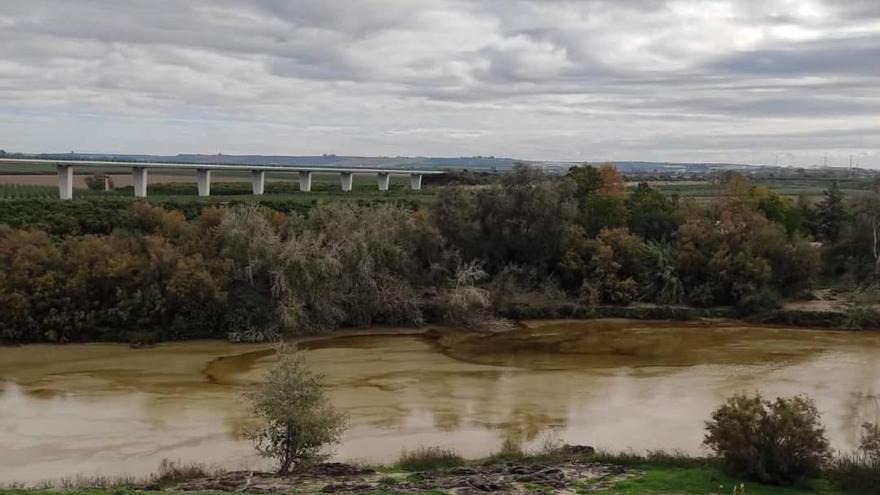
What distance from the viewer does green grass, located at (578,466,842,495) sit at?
16594 millimetres

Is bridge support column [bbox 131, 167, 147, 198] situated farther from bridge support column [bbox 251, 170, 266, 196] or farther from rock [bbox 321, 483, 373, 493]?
rock [bbox 321, 483, 373, 493]

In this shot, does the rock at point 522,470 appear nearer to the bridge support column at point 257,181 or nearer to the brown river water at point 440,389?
the brown river water at point 440,389

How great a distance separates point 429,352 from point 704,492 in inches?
716

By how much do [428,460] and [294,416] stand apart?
3.63 metres

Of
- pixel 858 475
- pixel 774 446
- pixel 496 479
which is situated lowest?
pixel 496 479

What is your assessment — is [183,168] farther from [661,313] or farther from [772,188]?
[772,188]

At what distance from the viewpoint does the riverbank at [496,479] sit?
1677cm

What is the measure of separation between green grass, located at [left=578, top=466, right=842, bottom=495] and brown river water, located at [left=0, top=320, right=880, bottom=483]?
3450mm

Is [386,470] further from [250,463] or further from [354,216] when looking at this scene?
[354,216]

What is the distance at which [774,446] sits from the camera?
56.9 ft

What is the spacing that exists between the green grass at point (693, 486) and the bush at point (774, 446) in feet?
0.92

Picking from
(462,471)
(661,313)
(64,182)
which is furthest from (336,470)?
(64,182)

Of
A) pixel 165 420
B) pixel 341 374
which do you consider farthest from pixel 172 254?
pixel 165 420

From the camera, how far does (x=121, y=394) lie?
27.2 m
